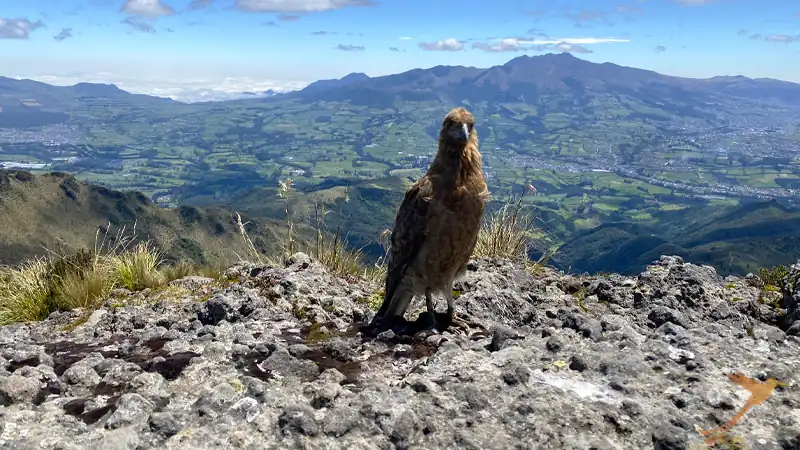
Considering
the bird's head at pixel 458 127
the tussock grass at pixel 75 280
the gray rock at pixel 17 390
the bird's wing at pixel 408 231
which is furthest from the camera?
the tussock grass at pixel 75 280

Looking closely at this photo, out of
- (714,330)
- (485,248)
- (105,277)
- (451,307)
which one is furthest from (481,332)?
(105,277)

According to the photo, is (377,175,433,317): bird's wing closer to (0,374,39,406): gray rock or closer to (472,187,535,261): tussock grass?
(472,187,535,261): tussock grass

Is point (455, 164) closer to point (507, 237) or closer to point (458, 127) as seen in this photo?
point (458, 127)

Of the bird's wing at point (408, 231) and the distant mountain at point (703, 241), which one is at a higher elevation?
the bird's wing at point (408, 231)

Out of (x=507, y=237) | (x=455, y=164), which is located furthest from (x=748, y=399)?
(x=507, y=237)

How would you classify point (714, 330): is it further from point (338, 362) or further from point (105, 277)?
point (105, 277)

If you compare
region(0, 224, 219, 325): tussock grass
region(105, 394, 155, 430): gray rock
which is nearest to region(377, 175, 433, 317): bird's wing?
region(105, 394, 155, 430): gray rock

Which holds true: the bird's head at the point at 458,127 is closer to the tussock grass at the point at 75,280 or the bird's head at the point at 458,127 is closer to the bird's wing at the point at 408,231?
the bird's wing at the point at 408,231

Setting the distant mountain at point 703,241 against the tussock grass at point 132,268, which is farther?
the distant mountain at point 703,241

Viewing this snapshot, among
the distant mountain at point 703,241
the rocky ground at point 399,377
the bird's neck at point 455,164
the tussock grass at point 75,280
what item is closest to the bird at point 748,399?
the rocky ground at point 399,377
